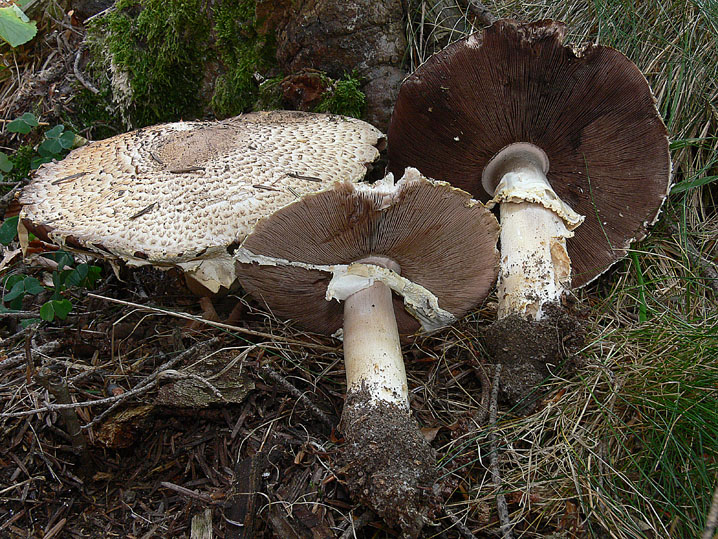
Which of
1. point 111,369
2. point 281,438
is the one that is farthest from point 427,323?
point 111,369

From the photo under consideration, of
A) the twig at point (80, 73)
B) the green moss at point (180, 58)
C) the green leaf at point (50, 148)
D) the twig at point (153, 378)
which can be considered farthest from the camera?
the twig at point (80, 73)

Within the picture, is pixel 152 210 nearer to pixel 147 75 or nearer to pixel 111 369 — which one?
pixel 111 369

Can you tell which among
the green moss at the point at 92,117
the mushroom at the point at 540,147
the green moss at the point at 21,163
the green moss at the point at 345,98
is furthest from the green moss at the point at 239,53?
the green moss at the point at 21,163

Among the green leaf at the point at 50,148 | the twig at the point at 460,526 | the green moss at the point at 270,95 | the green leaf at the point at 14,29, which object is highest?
the green leaf at the point at 14,29

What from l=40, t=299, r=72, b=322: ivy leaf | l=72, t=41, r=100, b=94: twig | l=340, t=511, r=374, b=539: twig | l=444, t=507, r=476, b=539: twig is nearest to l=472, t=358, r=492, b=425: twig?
l=444, t=507, r=476, b=539: twig

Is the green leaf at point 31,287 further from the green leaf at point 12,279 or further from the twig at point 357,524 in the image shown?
the twig at point 357,524

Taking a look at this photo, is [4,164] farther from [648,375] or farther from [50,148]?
[648,375]

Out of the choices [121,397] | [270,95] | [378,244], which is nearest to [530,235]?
[378,244]

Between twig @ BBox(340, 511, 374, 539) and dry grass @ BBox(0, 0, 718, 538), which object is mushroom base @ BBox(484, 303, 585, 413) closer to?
dry grass @ BBox(0, 0, 718, 538)
